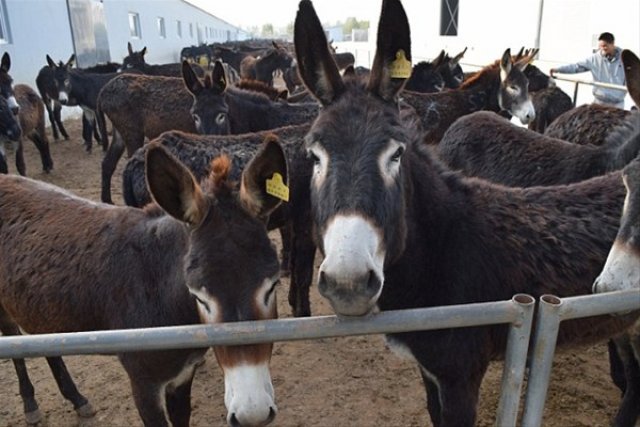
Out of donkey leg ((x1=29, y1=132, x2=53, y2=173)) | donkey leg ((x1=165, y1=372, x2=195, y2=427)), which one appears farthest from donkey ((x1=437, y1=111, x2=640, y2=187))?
donkey leg ((x1=29, y1=132, x2=53, y2=173))

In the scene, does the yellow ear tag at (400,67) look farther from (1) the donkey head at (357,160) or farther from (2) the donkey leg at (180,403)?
(2) the donkey leg at (180,403)

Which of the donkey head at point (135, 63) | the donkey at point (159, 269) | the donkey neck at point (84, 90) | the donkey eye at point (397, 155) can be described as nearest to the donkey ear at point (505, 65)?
the donkey eye at point (397, 155)

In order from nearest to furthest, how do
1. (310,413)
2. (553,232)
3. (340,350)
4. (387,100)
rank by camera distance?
1. (387,100)
2. (553,232)
3. (310,413)
4. (340,350)

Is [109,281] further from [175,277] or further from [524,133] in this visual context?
[524,133]

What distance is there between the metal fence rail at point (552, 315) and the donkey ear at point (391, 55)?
3.88 feet

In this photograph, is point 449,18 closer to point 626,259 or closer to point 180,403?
point 626,259

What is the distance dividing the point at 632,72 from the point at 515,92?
5.16m

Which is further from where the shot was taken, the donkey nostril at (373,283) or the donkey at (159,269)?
the donkey at (159,269)

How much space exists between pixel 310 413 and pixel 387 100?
2409mm

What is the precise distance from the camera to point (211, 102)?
A: 653cm

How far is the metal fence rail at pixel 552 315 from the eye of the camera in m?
1.51

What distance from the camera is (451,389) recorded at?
223cm

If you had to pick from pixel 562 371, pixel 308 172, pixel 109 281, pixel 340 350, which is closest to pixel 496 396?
pixel 562 371

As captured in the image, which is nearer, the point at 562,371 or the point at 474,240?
the point at 474,240
